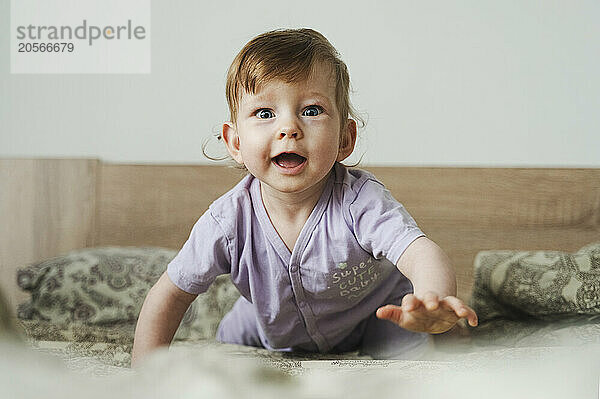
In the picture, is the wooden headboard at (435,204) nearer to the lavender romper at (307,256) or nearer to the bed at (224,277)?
the bed at (224,277)

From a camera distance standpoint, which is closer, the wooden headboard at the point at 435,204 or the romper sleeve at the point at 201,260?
the romper sleeve at the point at 201,260

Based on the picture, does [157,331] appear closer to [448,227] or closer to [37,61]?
[37,61]

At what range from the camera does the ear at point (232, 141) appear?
535mm

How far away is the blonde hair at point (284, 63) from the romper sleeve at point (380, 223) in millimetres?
57

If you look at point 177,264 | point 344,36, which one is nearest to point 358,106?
point 344,36

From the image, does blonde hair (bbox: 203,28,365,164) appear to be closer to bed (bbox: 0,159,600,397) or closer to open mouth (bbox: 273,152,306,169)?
open mouth (bbox: 273,152,306,169)

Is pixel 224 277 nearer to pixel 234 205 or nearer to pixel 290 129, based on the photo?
pixel 234 205

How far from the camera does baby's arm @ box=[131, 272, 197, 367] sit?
534 millimetres

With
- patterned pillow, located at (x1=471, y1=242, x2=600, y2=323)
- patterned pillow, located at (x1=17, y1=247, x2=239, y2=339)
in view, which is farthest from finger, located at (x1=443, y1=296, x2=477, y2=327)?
patterned pillow, located at (x1=17, y1=247, x2=239, y2=339)

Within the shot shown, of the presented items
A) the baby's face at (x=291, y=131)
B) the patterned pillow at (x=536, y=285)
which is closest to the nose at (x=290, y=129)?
the baby's face at (x=291, y=131)

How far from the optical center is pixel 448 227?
95cm

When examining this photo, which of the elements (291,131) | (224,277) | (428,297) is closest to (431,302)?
(428,297)

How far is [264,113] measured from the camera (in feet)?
1.58

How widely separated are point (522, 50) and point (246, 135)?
0.35m
